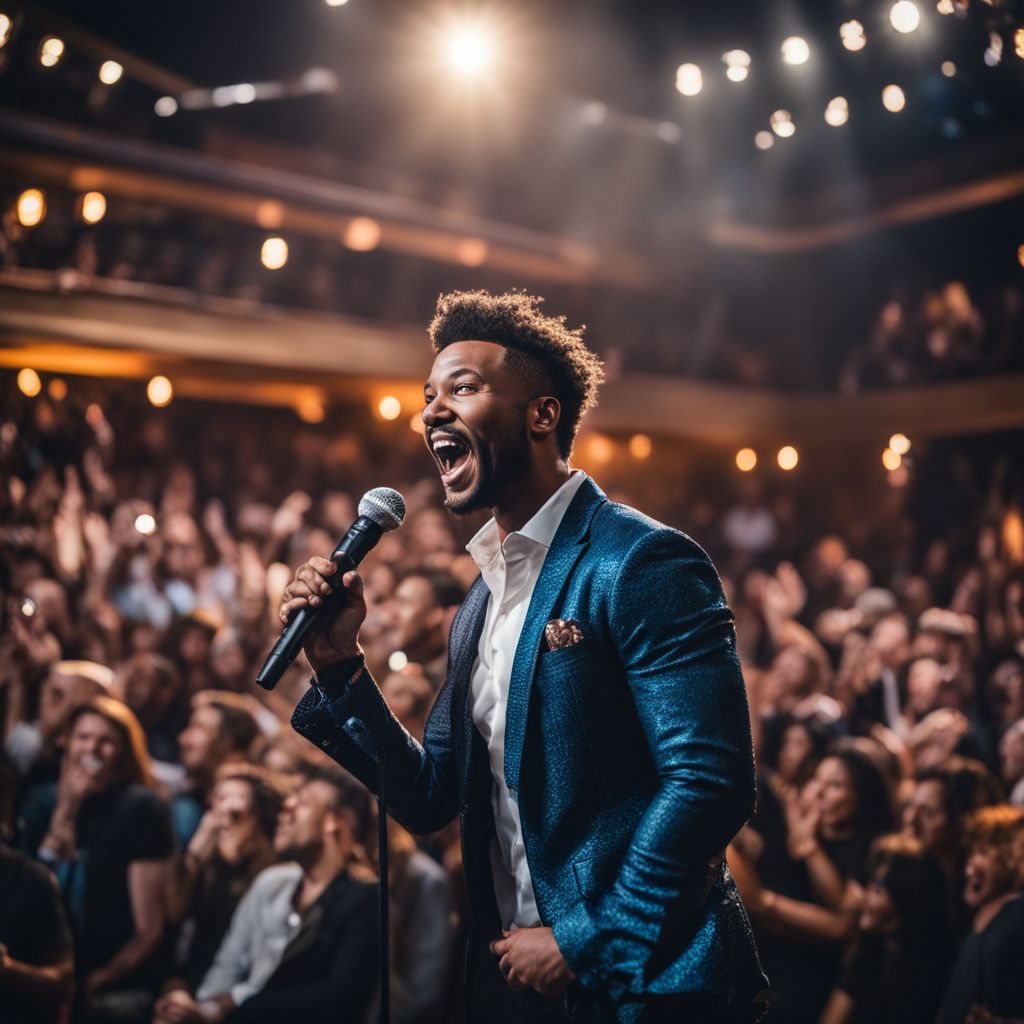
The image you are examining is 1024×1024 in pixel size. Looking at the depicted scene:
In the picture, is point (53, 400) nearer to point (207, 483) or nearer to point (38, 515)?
point (207, 483)

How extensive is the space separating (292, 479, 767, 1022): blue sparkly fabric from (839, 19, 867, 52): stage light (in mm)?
6685

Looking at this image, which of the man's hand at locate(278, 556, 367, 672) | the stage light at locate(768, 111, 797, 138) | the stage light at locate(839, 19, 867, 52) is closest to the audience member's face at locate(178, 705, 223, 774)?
the man's hand at locate(278, 556, 367, 672)

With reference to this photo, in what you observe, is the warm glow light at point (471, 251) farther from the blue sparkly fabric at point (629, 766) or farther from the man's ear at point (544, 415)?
the blue sparkly fabric at point (629, 766)

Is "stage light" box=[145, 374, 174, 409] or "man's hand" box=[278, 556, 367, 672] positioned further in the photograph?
"stage light" box=[145, 374, 174, 409]

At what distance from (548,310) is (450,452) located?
35.2ft

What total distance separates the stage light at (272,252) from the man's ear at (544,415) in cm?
936

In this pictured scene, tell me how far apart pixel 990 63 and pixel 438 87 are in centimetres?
761

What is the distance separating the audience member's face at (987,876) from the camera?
2830mm

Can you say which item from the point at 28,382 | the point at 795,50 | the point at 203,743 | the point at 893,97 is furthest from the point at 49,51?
the point at 203,743

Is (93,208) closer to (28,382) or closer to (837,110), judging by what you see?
(28,382)

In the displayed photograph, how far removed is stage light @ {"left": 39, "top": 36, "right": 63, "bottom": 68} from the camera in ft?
29.9

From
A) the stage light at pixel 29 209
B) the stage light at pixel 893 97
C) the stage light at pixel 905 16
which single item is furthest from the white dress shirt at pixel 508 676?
the stage light at pixel 29 209

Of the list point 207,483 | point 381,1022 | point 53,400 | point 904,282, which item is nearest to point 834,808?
point 381,1022

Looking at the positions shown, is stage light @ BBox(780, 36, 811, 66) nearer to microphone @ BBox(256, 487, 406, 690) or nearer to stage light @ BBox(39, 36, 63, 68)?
stage light @ BBox(39, 36, 63, 68)
